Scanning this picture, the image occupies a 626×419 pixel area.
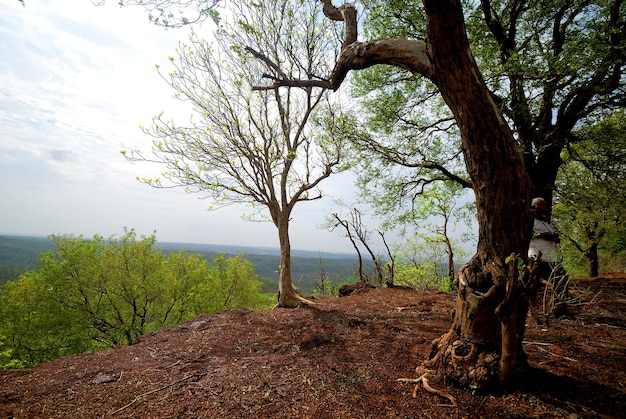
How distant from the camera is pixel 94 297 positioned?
13734 millimetres

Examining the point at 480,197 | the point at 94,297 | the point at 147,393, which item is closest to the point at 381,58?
the point at 480,197

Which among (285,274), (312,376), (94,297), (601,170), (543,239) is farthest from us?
(94,297)

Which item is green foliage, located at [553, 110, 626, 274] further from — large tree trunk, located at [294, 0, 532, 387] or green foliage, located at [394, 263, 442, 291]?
green foliage, located at [394, 263, 442, 291]

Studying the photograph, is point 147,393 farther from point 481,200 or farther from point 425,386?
point 481,200

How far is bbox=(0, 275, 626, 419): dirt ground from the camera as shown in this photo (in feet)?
7.35

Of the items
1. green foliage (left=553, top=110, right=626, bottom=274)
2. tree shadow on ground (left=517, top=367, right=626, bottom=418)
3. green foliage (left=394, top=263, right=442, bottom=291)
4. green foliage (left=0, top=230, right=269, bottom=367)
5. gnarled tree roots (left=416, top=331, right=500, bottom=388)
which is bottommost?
green foliage (left=0, top=230, right=269, bottom=367)

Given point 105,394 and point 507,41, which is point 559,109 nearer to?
point 507,41

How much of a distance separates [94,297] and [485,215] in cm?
1807

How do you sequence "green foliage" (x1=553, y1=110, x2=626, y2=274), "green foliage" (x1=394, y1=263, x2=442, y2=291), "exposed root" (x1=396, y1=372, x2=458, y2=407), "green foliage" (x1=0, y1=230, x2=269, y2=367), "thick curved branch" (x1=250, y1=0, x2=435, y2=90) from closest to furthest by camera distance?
"exposed root" (x1=396, y1=372, x2=458, y2=407) → "thick curved branch" (x1=250, y1=0, x2=435, y2=90) → "green foliage" (x1=553, y1=110, x2=626, y2=274) → "green foliage" (x1=394, y1=263, x2=442, y2=291) → "green foliage" (x1=0, y1=230, x2=269, y2=367)

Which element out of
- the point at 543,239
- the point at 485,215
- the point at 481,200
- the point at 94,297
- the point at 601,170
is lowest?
the point at 94,297

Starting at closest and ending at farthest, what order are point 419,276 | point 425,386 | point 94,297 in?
point 425,386
point 419,276
point 94,297

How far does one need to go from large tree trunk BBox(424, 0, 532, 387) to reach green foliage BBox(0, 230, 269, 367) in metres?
16.2

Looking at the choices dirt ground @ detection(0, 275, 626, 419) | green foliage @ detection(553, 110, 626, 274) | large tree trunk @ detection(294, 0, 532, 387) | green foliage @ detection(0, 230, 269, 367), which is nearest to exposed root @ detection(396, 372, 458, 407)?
dirt ground @ detection(0, 275, 626, 419)

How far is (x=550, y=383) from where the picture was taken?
Answer: 7.83ft
